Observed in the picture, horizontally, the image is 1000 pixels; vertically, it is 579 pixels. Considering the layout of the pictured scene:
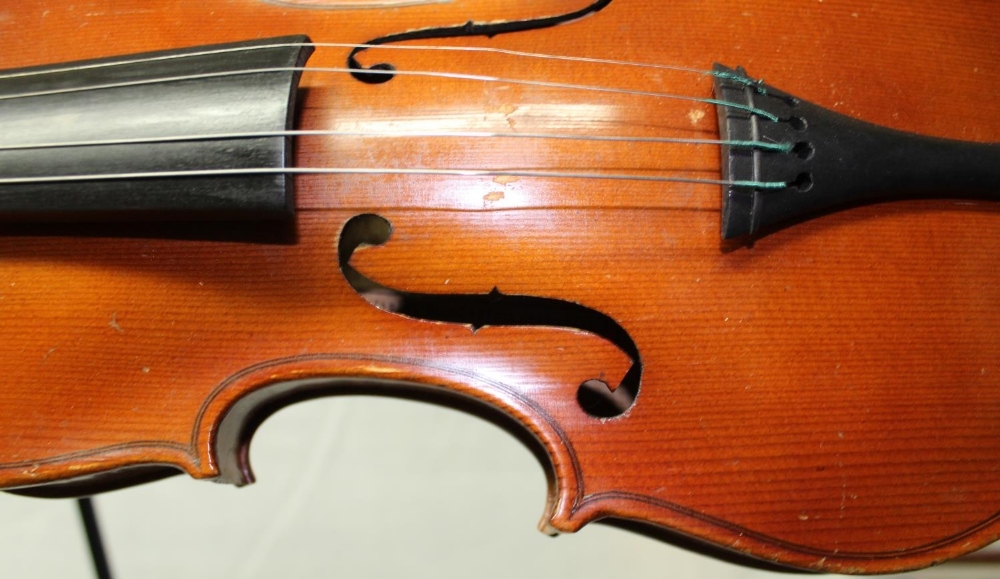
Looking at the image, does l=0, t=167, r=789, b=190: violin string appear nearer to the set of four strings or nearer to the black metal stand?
the set of four strings

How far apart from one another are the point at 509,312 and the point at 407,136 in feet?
0.84

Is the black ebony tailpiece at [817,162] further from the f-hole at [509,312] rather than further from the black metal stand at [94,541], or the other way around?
the black metal stand at [94,541]

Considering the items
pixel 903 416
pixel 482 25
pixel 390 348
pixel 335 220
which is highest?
pixel 482 25

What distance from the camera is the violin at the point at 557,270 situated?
67 centimetres

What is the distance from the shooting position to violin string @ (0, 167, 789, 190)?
0.64m

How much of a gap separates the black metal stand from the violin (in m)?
0.70

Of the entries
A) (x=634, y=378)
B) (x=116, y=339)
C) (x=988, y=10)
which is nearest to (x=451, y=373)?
(x=634, y=378)

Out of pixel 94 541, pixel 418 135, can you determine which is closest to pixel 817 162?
pixel 418 135

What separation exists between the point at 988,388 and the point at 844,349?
18 centimetres

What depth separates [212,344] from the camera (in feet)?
2.31

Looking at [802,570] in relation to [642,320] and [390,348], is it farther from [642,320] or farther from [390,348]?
[390,348]

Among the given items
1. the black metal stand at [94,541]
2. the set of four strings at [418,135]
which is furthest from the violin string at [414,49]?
the black metal stand at [94,541]

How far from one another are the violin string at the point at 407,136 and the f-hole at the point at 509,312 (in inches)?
3.8

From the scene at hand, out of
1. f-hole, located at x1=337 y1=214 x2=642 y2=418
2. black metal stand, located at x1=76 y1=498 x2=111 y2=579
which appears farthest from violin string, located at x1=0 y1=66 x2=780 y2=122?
black metal stand, located at x1=76 y1=498 x2=111 y2=579
